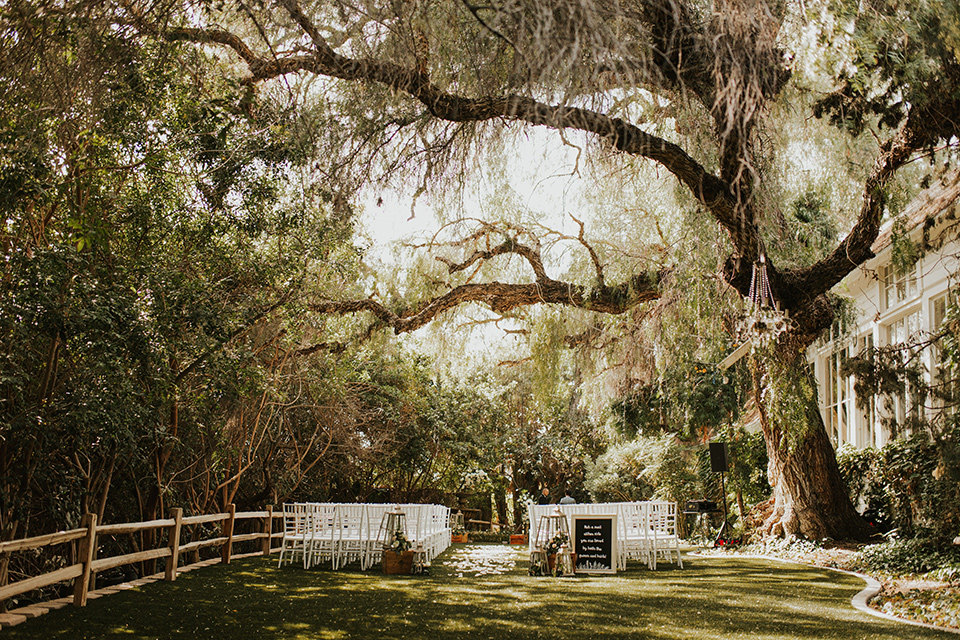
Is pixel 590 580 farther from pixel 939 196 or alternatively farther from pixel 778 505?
pixel 939 196

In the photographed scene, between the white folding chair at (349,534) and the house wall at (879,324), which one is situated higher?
the house wall at (879,324)

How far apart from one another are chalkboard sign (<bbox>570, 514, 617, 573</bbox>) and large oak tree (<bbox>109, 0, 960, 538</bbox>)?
11.1ft

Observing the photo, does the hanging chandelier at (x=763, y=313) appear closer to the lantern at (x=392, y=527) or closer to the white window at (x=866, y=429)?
the white window at (x=866, y=429)

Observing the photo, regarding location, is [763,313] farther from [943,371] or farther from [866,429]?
[866,429]

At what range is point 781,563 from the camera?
943 centimetres

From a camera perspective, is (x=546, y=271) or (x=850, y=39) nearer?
(x=850, y=39)

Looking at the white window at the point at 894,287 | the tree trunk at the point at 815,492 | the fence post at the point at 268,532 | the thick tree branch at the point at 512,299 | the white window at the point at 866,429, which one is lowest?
the fence post at the point at 268,532

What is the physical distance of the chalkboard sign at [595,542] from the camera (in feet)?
28.5

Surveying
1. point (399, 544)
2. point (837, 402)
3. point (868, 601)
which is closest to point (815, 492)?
point (837, 402)

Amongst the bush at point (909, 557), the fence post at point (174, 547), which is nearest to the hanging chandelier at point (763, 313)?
the bush at point (909, 557)

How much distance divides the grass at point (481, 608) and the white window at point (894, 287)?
4.50 m

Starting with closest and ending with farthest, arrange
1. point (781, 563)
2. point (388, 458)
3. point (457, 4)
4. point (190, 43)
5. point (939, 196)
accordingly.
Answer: point (457, 4) < point (190, 43) < point (939, 196) < point (781, 563) < point (388, 458)

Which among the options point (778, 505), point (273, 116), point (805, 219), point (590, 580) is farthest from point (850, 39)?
point (778, 505)

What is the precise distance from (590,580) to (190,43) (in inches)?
244
